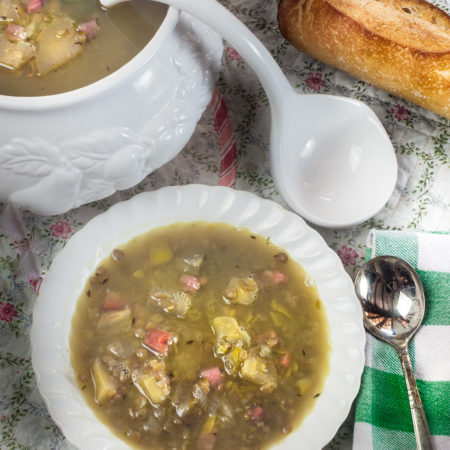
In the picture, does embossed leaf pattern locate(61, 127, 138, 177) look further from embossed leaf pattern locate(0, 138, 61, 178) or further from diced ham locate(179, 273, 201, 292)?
diced ham locate(179, 273, 201, 292)

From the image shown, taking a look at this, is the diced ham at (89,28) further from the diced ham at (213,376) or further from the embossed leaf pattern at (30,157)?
the diced ham at (213,376)

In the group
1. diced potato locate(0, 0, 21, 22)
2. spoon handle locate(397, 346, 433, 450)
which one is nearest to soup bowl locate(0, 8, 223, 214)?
diced potato locate(0, 0, 21, 22)

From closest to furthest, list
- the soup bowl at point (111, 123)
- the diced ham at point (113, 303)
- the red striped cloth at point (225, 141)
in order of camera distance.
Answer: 1. the soup bowl at point (111, 123)
2. the diced ham at point (113, 303)
3. the red striped cloth at point (225, 141)

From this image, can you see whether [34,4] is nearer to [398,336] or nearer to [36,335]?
[36,335]

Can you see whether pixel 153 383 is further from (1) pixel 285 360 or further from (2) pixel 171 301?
(1) pixel 285 360

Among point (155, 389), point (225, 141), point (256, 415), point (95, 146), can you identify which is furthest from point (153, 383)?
point (225, 141)

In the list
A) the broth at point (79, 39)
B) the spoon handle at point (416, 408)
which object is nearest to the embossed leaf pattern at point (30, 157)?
the broth at point (79, 39)
